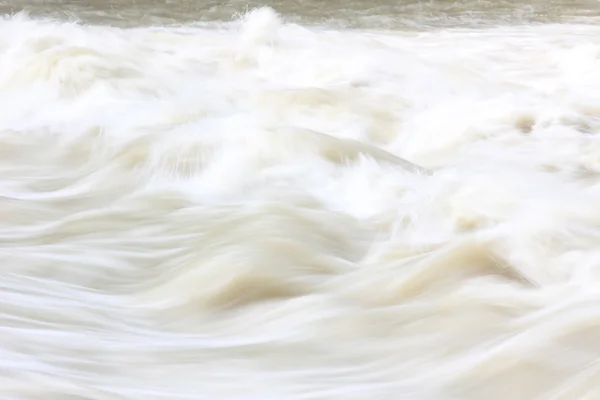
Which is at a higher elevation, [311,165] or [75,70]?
[75,70]

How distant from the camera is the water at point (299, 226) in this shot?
835mm

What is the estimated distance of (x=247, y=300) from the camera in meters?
1.05

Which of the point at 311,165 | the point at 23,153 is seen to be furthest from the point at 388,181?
the point at 23,153

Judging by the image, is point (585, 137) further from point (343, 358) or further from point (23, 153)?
point (23, 153)

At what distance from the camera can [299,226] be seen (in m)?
1.27

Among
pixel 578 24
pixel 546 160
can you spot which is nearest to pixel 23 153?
pixel 546 160

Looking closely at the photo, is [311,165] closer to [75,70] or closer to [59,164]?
[59,164]

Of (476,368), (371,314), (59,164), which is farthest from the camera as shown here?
(59,164)

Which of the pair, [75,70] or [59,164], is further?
[75,70]

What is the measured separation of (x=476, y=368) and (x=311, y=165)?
85 cm

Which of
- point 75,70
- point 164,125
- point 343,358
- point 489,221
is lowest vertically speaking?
point 343,358

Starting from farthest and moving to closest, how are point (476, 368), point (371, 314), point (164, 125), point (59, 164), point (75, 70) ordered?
point (75, 70) < point (164, 125) < point (59, 164) < point (371, 314) < point (476, 368)

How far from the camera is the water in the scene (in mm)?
835

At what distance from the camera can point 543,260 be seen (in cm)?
103
